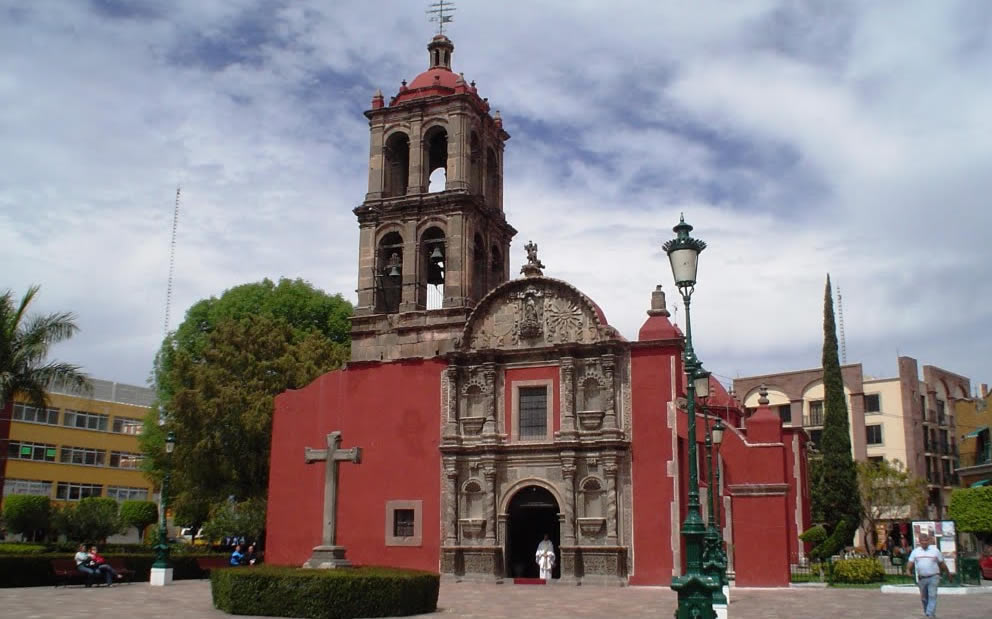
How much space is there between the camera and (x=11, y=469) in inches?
1944

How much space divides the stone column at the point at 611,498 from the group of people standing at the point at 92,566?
42.6 feet

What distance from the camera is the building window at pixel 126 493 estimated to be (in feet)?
183

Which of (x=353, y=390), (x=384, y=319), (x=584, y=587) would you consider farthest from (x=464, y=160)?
(x=584, y=587)

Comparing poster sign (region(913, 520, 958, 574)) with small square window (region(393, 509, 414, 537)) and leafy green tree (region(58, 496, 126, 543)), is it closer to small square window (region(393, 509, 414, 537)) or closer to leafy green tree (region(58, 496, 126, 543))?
small square window (region(393, 509, 414, 537))

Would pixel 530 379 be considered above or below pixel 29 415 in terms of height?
below

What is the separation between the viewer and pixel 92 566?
23.1m

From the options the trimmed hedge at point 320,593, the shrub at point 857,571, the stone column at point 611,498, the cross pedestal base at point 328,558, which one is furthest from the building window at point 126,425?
the shrub at point 857,571

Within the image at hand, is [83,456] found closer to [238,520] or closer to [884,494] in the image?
[238,520]

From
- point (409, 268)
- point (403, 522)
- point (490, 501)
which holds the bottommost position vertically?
point (403, 522)

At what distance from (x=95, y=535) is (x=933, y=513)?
42.8 m

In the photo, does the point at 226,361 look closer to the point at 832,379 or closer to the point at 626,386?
the point at 626,386

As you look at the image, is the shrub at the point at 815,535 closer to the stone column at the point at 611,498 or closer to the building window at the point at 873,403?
the stone column at the point at 611,498

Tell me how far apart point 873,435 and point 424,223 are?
3310 cm

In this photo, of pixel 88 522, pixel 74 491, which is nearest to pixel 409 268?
pixel 88 522
